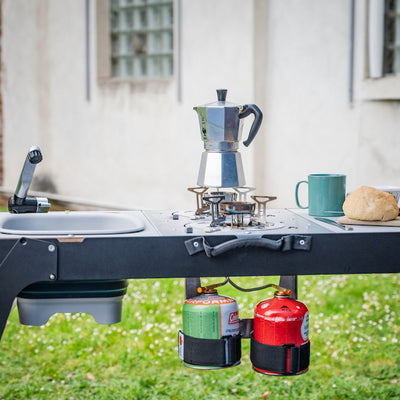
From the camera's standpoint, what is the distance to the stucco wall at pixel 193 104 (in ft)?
19.5

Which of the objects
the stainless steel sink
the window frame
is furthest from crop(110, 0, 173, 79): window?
the stainless steel sink

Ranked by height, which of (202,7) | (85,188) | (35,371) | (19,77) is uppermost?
(202,7)

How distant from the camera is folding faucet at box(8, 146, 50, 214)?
2592mm

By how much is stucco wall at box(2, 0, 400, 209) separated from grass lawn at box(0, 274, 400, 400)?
4.95ft

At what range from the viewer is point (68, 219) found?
2746mm

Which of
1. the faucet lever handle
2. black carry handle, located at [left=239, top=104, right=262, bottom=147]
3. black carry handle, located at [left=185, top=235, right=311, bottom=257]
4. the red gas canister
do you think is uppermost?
black carry handle, located at [left=239, top=104, right=262, bottom=147]

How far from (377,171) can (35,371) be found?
10.6 ft

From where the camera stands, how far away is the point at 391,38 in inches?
223

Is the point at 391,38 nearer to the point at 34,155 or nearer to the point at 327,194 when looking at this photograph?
the point at 327,194

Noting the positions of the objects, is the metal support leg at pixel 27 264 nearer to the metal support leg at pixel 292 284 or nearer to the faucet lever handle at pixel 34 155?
the faucet lever handle at pixel 34 155

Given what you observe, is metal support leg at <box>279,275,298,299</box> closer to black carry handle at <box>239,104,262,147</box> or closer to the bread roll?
the bread roll

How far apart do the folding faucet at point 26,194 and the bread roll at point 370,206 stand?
1.15 meters

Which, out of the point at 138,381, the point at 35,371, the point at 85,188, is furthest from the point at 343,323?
the point at 85,188

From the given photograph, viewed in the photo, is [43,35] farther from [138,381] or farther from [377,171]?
[138,381]
